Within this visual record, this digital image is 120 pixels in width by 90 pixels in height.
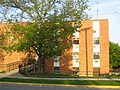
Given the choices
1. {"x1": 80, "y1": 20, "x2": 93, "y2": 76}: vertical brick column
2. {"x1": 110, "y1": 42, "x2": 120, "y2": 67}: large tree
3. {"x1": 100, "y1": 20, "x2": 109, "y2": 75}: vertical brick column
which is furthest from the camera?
{"x1": 110, "y1": 42, "x2": 120, "y2": 67}: large tree

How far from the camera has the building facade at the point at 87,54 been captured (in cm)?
4231

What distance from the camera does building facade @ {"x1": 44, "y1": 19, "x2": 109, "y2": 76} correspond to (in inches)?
1666

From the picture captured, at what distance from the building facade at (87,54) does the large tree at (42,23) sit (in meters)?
11.6

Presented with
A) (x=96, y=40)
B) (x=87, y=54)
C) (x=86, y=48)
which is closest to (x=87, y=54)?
(x=87, y=54)

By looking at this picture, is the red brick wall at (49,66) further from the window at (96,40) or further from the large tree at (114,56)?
the large tree at (114,56)

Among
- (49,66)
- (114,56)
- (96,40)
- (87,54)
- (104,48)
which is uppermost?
(96,40)

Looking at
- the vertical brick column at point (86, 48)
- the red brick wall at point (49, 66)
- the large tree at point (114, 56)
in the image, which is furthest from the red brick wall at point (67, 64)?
the large tree at point (114, 56)

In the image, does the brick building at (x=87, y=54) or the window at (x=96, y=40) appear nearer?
the brick building at (x=87, y=54)

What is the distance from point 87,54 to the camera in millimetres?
42781

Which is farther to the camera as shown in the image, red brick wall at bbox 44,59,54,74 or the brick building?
red brick wall at bbox 44,59,54,74

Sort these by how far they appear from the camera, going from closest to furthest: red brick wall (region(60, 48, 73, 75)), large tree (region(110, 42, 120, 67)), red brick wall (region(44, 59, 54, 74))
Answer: red brick wall (region(60, 48, 73, 75)) < red brick wall (region(44, 59, 54, 74)) < large tree (region(110, 42, 120, 67))

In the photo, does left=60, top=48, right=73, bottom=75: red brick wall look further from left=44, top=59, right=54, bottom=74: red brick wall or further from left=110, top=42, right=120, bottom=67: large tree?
left=110, top=42, right=120, bottom=67: large tree

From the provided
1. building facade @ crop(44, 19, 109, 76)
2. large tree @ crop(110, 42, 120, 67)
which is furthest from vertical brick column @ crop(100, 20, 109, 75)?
large tree @ crop(110, 42, 120, 67)

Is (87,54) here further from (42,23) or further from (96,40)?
(42,23)
